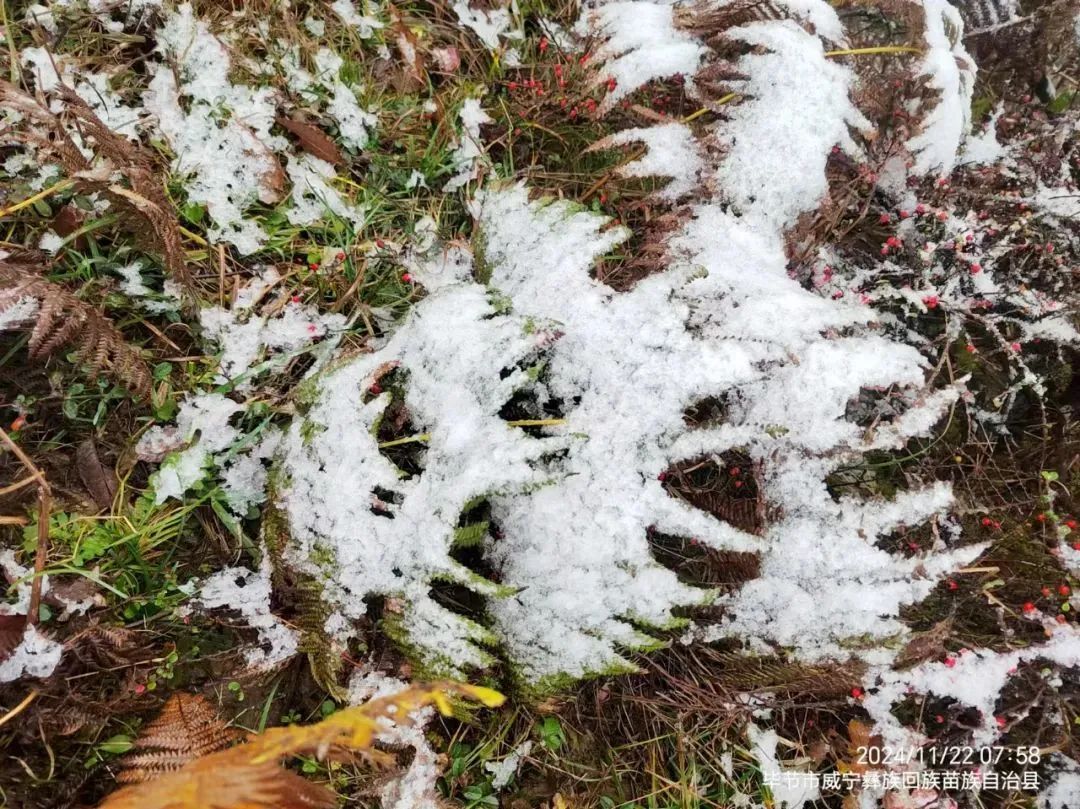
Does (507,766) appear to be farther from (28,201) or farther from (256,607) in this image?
(28,201)

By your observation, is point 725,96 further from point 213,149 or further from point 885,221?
point 213,149

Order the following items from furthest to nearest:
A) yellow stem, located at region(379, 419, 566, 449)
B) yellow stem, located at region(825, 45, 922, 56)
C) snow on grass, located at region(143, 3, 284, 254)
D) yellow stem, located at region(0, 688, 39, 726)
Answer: yellow stem, located at region(825, 45, 922, 56) → snow on grass, located at region(143, 3, 284, 254) → yellow stem, located at region(379, 419, 566, 449) → yellow stem, located at region(0, 688, 39, 726)

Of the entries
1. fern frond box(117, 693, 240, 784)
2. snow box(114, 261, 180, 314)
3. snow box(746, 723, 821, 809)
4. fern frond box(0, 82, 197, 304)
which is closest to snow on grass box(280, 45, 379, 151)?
fern frond box(0, 82, 197, 304)

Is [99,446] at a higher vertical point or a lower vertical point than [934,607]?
higher

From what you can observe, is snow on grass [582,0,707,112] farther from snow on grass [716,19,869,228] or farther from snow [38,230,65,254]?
snow [38,230,65,254]

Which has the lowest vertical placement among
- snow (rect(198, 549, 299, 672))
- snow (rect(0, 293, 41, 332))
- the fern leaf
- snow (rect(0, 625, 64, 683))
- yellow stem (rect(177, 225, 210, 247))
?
snow (rect(198, 549, 299, 672))

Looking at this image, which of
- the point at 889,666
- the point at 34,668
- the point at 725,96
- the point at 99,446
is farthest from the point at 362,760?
the point at 725,96

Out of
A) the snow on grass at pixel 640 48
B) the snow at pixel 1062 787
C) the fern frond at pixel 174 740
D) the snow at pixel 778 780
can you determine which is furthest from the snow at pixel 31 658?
the snow at pixel 1062 787

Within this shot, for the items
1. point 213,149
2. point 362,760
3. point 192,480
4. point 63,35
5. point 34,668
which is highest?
point 63,35
